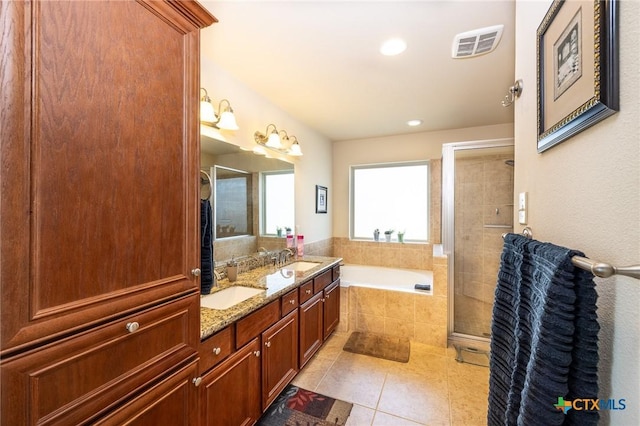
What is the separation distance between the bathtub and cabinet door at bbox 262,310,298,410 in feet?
5.03

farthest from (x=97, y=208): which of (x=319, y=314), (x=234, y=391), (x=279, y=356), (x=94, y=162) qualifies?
(x=319, y=314)

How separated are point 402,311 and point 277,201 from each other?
Answer: 180 centimetres

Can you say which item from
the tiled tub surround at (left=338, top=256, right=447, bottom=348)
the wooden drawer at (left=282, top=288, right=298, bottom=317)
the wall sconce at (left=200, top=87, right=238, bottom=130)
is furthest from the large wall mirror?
the tiled tub surround at (left=338, top=256, right=447, bottom=348)

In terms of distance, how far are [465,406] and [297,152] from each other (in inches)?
103

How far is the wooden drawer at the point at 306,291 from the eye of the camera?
210 cm

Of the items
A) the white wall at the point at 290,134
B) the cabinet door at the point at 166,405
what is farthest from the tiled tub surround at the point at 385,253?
the cabinet door at the point at 166,405

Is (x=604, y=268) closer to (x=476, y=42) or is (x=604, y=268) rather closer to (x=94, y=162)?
Result: (x=94, y=162)

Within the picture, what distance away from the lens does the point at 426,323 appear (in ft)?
9.00

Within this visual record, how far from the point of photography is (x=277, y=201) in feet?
9.15

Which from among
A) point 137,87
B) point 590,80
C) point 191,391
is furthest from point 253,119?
point 590,80

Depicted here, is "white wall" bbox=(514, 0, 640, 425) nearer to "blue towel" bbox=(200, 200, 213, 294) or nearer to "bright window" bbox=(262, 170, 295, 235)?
"blue towel" bbox=(200, 200, 213, 294)

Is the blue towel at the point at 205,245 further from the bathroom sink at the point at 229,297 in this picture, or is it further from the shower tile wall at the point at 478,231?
the shower tile wall at the point at 478,231

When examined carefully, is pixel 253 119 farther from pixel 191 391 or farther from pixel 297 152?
pixel 191 391

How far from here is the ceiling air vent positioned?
157cm
